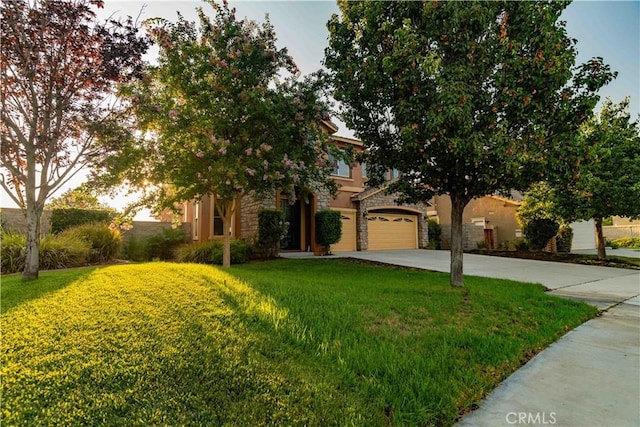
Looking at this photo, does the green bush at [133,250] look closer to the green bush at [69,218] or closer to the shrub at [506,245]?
the green bush at [69,218]

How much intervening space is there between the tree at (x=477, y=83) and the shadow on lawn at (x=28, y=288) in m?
6.85

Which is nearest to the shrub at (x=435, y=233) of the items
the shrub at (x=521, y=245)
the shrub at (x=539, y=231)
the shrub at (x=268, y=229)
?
→ the shrub at (x=521, y=245)

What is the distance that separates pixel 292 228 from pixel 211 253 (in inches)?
210

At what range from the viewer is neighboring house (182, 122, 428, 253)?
1498cm

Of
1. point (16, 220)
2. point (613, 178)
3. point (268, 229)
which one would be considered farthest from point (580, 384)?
point (16, 220)

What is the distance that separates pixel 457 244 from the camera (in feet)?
23.7

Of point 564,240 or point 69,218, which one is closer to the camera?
point 69,218

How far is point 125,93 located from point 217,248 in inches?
225

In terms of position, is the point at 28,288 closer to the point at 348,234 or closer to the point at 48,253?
the point at 48,253

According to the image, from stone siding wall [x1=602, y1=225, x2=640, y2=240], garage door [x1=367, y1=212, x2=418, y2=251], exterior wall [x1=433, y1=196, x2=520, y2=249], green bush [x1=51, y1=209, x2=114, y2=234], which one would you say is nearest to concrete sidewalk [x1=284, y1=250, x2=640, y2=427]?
garage door [x1=367, y1=212, x2=418, y2=251]

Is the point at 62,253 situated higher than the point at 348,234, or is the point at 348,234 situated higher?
the point at 348,234

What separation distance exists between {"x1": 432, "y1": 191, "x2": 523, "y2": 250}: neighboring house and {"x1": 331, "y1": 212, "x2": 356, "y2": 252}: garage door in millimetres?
7272

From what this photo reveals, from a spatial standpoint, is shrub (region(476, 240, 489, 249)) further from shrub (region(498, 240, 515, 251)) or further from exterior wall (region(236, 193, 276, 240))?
exterior wall (region(236, 193, 276, 240))

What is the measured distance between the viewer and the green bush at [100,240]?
10232 millimetres
